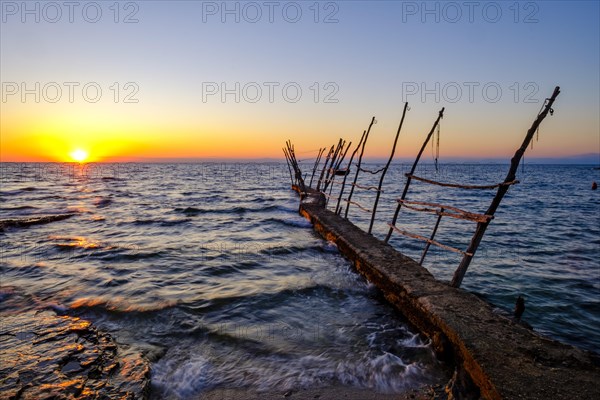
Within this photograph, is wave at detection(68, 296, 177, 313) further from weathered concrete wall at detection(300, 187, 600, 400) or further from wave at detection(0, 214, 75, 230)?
wave at detection(0, 214, 75, 230)

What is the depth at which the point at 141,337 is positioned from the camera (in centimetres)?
431

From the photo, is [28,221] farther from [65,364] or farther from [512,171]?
[512,171]

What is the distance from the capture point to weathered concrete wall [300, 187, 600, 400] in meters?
2.69

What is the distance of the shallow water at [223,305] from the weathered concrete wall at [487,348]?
0.30 m

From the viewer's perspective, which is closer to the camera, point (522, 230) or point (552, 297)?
point (552, 297)

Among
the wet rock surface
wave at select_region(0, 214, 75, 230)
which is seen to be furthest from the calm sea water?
wave at select_region(0, 214, 75, 230)

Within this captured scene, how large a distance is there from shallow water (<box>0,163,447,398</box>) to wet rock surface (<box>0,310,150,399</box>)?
0.77 feet

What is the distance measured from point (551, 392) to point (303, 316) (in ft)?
10.3

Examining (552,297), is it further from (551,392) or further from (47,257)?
(47,257)

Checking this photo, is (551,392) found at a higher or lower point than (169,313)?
higher

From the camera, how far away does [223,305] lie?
548 centimetres

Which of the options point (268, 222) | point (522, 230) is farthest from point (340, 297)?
point (522, 230)

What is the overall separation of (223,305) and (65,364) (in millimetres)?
2352

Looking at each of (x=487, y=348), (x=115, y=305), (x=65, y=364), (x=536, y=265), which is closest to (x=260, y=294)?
(x=115, y=305)
